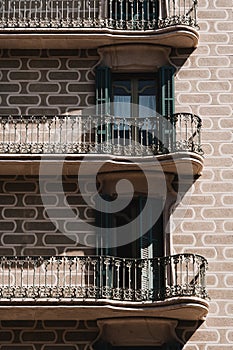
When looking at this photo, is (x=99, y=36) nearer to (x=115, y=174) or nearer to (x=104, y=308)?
(x=115, y=174)

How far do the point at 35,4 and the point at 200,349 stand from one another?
8.53 meters

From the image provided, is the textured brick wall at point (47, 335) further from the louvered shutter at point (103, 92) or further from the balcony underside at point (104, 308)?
the louvered shutter at point (103, 92)

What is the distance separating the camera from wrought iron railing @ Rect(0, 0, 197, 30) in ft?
86.3

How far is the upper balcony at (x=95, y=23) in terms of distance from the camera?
85.1ft

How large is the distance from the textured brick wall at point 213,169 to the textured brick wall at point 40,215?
2.10 meters

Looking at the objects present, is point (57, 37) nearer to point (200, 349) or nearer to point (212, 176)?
point (212, 176)

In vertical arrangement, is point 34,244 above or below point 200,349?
above

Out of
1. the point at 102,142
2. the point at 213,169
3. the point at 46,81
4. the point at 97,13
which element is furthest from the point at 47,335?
the point at 97,13

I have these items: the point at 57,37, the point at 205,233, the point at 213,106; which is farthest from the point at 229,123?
the point at 57,37

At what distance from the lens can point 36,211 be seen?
25484mm

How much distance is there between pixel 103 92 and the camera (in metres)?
25.9

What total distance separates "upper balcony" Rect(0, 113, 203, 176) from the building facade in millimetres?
30

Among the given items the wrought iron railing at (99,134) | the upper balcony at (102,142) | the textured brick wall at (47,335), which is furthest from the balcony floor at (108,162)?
the textured brick wall at (47,335)

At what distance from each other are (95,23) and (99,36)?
1.46 ft
